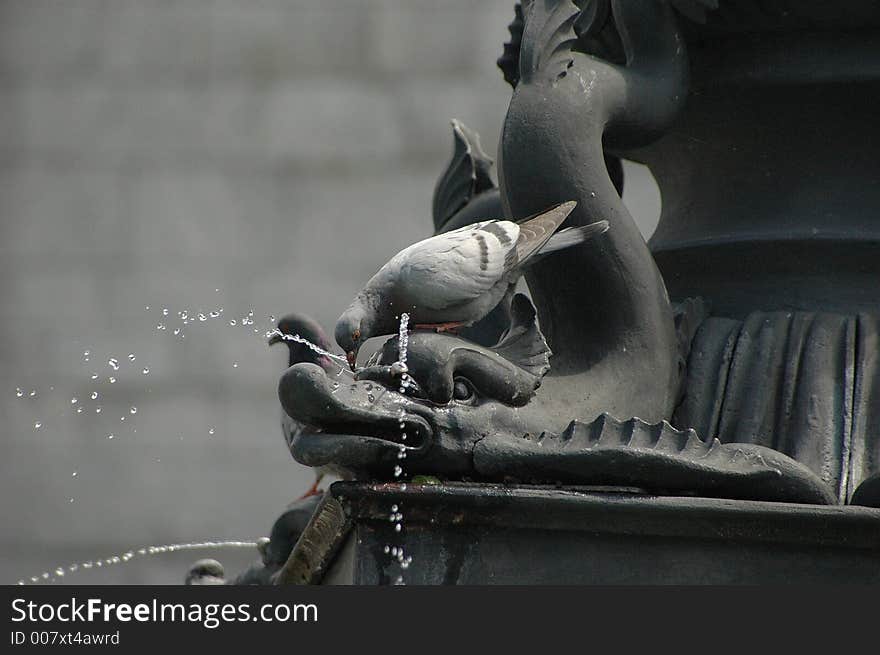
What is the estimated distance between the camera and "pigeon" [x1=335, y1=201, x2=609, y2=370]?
60.9 inches

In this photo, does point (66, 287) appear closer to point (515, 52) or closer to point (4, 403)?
point (4, 403)

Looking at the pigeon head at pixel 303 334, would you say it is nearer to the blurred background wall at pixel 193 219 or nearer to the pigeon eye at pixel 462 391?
the pigeon eye at pixel 462 391

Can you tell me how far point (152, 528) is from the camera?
13.6ft

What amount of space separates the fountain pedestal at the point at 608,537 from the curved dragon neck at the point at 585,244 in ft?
0.60

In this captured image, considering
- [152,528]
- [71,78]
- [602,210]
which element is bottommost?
[152,528]

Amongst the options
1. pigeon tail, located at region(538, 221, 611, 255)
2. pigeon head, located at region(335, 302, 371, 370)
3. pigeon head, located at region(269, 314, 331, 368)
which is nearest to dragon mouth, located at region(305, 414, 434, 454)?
pigeon head, located at region(335, 302, 371, 370)

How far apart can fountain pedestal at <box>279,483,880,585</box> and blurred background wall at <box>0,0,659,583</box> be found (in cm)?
259

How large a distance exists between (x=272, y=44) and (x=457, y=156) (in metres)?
2.22

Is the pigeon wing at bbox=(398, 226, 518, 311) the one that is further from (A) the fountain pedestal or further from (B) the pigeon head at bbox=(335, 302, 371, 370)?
(A) the fountain pedestal

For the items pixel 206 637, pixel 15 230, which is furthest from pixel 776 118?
pixel 15 230

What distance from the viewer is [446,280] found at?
154 centimetres

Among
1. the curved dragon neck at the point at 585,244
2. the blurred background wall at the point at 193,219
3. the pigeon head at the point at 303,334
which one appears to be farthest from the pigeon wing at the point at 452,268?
the blurred background wall at the point at 193,219

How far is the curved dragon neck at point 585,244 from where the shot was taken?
1.64m

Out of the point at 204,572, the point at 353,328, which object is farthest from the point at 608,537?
the point at 204,572
